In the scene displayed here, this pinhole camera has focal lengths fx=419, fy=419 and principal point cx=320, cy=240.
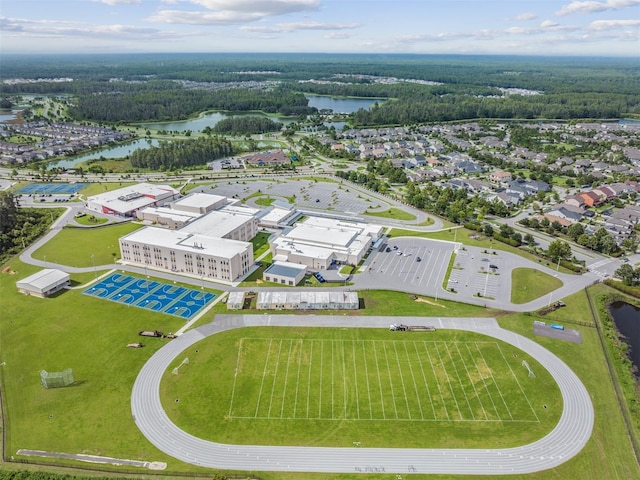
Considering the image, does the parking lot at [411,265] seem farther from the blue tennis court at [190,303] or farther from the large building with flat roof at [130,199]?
the large building with flat roof at [130,199]

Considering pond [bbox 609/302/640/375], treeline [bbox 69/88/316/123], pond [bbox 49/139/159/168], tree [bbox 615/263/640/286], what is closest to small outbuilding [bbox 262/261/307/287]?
pond [bbox 609/302/640/375]

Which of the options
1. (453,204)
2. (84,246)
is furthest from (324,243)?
(84,246)

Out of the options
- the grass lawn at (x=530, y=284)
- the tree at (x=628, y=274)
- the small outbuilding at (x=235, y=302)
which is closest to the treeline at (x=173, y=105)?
the grass lawn at (x=530, y=284)

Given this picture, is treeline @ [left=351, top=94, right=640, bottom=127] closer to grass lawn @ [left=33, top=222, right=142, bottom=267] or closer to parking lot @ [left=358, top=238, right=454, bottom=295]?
parking lot @ [left=358, top=238, right=454, bottom=295]

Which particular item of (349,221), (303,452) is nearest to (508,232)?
(349,221)

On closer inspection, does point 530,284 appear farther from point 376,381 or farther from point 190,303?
point 190,303
